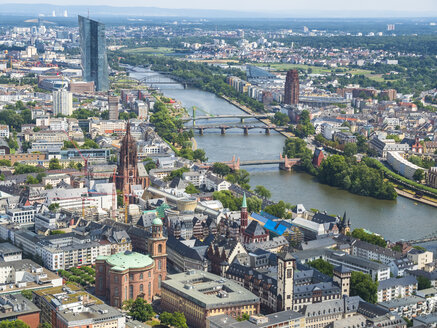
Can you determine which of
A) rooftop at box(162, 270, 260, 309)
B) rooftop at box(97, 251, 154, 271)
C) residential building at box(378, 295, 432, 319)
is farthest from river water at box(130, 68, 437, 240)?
rooftop at box(97, 251, 154, 271)

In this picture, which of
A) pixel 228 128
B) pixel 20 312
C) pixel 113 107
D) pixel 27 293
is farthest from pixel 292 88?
pixel 20 312

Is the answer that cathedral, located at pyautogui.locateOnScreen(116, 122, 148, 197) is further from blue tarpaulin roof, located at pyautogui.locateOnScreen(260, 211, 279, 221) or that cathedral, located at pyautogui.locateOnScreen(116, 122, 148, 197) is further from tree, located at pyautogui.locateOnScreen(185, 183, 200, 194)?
blue tarpaulin roof, located at pyautogui.locateOnScreen(260, 211, 279, 221)

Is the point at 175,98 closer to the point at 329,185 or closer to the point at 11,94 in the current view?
the point at 11,94

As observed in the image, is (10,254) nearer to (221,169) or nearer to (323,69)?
(221,169)

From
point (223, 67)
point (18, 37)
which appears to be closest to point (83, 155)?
point (223, 67)

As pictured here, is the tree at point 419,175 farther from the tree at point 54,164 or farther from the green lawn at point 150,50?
the green lawn at point 150,50
